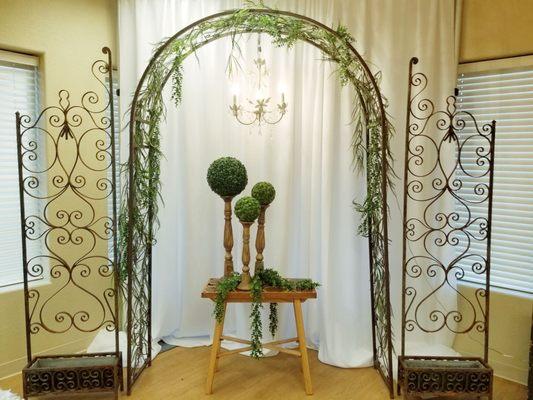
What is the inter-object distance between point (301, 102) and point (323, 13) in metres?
0.65

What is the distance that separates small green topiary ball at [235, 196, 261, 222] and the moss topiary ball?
9cm

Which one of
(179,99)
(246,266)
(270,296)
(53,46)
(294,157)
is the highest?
(53,46)

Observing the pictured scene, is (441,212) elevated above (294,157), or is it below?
below

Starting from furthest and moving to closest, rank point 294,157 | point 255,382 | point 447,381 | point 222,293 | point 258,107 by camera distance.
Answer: point 294,157
point 258,107
point 255,382
point 222,293
point 447,381

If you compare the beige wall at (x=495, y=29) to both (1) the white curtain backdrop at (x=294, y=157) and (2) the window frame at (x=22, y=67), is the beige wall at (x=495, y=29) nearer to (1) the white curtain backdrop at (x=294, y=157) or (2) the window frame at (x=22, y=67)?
(1) the white curtain backdrop at (x=294, y=157)

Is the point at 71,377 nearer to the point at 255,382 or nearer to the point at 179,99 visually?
the point at 255,382

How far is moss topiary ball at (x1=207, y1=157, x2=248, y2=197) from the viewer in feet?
8.99

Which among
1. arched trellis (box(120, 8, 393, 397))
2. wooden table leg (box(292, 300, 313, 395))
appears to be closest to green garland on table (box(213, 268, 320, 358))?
wooden table leg (box(292, 300, 313, 395))

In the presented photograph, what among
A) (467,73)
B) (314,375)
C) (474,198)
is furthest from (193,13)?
(314,375)

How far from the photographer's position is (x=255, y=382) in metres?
2.95

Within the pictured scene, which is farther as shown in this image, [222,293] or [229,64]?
[229,64]

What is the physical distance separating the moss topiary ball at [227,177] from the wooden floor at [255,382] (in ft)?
4.21

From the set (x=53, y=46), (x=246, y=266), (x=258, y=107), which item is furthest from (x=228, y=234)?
(x=53, y=46)

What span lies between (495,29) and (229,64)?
1801 mm
